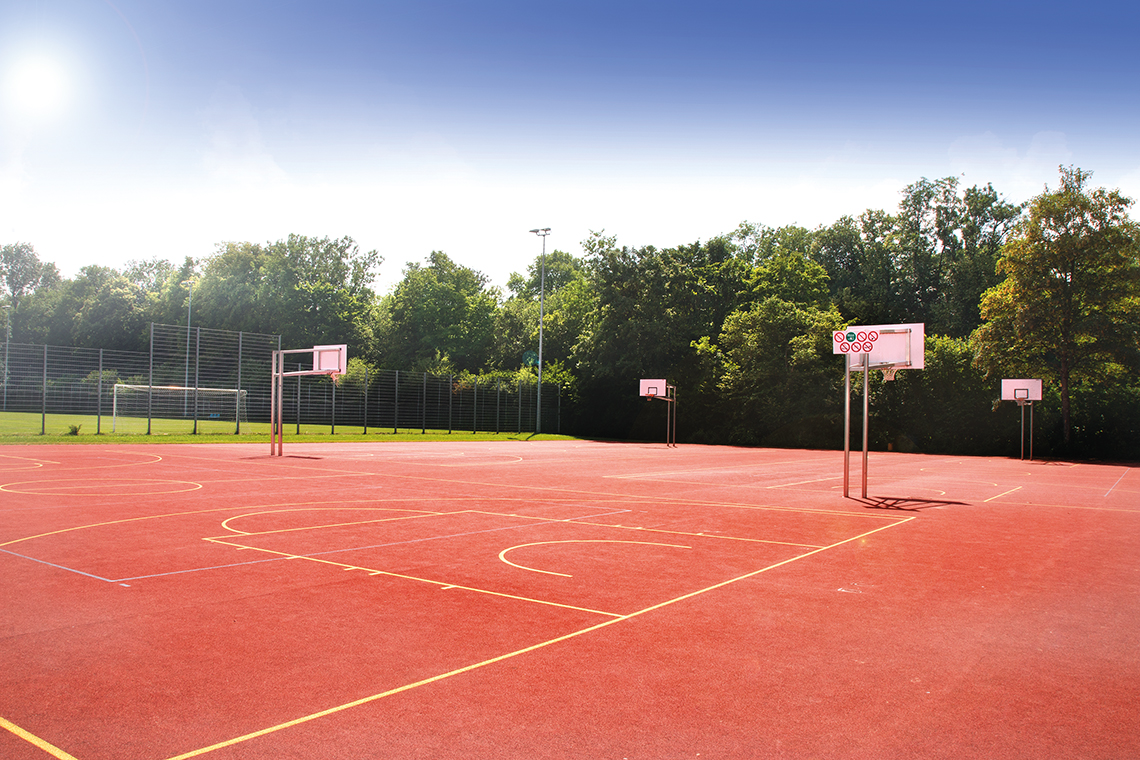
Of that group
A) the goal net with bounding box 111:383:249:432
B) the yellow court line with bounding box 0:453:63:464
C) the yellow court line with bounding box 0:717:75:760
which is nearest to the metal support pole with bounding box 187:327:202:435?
the goal net with bounding box 111:383:249:432

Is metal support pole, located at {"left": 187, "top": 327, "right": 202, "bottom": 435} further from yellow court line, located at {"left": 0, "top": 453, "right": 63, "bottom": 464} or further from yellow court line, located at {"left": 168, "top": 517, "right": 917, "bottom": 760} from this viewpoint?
yellow court line, located at {"left": 168, "top": 517, "right": 917, "bottom": 760}

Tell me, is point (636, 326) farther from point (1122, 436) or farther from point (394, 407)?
point (1122, 436)

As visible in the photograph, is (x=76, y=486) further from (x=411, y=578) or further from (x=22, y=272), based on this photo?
(x=22, y=272)

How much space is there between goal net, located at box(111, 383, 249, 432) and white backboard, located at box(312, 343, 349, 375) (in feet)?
31.3

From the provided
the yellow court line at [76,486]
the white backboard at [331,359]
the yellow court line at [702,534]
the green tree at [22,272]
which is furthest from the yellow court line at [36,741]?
the green tree at [22,272]

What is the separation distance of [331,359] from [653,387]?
2410cm

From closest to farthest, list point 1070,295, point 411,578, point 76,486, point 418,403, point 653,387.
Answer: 1. point 411,578
2. point 76,486
3. point 1070,295
4. point 418,403
5. point 653,387

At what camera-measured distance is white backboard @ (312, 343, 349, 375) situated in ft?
93.4

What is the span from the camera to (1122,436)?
36.9 metres

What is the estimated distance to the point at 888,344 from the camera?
15.6 meters

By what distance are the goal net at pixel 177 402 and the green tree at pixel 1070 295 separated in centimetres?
3783

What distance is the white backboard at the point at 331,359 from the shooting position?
28.5m

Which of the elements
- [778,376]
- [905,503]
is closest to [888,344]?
[905,503]

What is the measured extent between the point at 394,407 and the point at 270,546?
37.0 m
